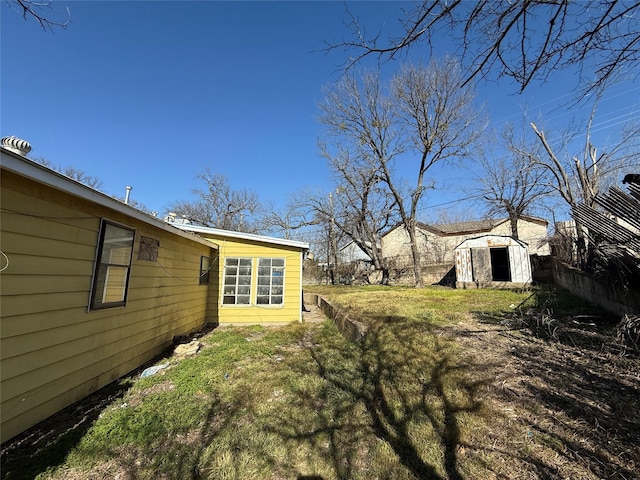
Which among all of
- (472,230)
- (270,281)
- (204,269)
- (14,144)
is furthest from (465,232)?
(14,144)

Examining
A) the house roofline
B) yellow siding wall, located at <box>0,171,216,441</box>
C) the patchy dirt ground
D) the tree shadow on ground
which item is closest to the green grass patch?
the tree shadow on ground

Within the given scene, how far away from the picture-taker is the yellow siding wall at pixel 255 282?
766 centimetres

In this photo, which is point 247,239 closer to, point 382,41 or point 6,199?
point 6,199

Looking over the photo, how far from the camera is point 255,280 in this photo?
25.5 feet

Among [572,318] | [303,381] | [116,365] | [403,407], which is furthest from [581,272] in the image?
[116,365]

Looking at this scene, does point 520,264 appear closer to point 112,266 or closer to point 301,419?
point 301,419

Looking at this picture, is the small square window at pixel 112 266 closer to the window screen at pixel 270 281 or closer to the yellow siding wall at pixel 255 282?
the yellow siding wall at pixel 255 282

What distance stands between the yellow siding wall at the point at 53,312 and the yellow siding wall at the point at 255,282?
3171 millimetres

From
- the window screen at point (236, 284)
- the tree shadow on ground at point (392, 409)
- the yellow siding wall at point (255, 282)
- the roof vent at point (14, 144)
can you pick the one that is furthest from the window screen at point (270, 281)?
the roof vent at point (14, 144)

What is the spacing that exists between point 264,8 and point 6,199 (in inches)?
176

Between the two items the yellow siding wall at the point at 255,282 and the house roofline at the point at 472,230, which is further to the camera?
the house roofline at the point at 472,230

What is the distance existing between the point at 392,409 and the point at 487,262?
43.1 ft

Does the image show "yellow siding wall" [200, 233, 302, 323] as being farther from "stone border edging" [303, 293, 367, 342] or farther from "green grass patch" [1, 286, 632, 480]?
"green grass patch" [1, 286, 632, 480]

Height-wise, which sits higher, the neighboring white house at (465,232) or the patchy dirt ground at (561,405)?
the neighboring white house at (465,232)
